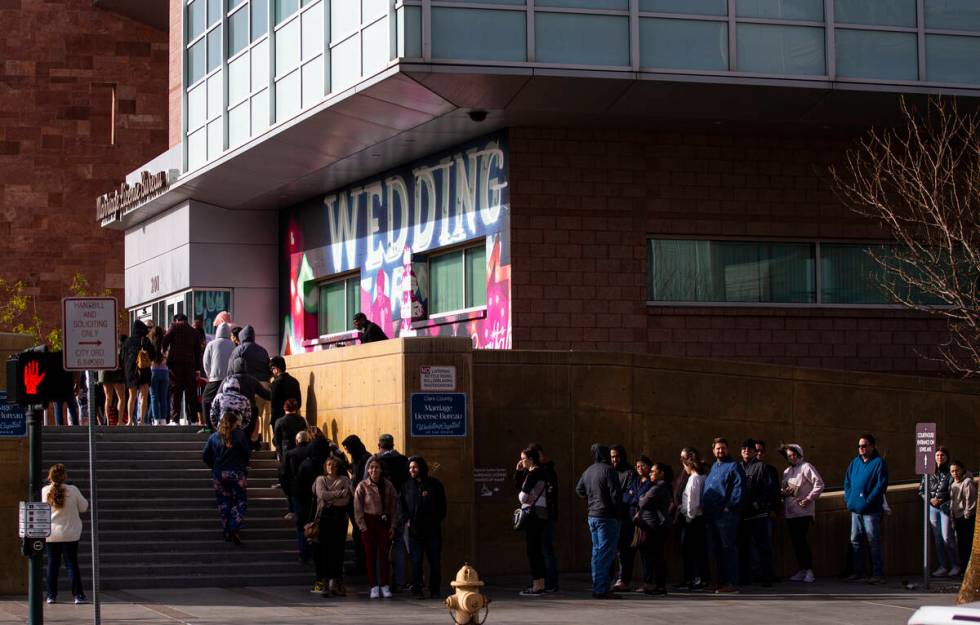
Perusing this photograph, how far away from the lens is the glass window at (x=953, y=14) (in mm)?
26094

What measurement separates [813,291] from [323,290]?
34.1 feet

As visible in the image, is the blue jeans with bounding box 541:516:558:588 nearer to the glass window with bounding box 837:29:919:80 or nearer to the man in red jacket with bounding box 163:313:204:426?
the man in red jacket with bounding box 163:313:204:426

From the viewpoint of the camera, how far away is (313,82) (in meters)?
27.3

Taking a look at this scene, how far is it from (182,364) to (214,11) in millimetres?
9143

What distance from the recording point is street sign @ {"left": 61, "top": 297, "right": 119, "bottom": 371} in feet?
47.5

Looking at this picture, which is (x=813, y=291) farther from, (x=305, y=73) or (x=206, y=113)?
(x=206, y=113)

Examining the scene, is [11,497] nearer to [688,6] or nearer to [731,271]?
[688,6]

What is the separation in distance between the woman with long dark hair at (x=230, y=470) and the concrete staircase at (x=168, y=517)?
32 centimetres

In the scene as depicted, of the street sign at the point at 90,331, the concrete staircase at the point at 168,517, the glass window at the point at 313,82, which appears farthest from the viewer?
the glass window at the point at 313,82

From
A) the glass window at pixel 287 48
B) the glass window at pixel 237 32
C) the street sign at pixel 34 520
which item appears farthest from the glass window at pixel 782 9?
the street sign at pixel 34 520

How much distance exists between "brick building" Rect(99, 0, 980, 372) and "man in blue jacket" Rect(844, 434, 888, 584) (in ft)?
21.6

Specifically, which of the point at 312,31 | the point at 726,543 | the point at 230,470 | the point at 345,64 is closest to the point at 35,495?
the point at 230,470

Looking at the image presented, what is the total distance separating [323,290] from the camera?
33750 millimetres

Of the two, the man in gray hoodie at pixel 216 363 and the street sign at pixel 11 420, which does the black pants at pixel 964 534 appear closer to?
the man in gray hoodie at pixel 216 363
